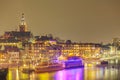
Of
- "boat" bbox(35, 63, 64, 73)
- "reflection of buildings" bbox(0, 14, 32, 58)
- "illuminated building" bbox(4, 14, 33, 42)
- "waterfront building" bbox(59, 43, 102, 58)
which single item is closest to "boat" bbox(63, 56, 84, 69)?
"waterfront building" bbox(59, 43, 102, 58)

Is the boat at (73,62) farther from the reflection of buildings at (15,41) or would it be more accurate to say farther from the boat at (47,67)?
the reflection of buildings at (15,41)

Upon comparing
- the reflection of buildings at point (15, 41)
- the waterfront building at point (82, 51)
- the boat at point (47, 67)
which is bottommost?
the boat at point (47, 67)

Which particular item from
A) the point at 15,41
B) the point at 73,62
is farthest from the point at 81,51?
the point at 15,41

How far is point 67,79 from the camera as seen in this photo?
1078cm

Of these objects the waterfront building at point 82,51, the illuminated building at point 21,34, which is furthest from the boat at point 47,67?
the waterfront building at point 82,51

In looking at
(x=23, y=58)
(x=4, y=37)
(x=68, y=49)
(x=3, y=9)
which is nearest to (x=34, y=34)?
(x=4, y=37)

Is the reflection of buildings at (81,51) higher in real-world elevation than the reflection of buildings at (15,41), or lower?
lower

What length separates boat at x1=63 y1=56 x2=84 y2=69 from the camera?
1449 cm

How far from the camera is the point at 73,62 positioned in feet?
48.8

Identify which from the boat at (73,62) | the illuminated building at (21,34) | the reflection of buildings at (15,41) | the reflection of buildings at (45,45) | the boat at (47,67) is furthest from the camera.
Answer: the boat at (73,62)

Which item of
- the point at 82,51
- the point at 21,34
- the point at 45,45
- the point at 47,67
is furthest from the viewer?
the point at 82,51

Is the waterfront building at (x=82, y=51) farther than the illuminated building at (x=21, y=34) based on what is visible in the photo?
Yes

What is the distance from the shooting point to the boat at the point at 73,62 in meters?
14.5

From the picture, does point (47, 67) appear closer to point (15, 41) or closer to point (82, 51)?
point (15, 41)
